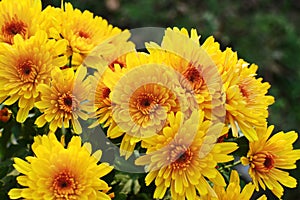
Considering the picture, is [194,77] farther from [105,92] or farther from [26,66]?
[26,66]

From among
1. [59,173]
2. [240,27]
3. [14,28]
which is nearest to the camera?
[59,173]

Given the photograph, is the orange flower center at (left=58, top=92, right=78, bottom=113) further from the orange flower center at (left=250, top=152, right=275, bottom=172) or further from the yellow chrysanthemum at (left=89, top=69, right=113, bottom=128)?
the orange flower center at (left=250, top=152, right=275, bottom=172)

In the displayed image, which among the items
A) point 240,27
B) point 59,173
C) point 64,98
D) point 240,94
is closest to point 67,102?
point 64,98

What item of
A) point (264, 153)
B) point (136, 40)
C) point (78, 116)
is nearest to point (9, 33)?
point (78, 116)

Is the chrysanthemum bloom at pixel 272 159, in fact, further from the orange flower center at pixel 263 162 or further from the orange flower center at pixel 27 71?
the orange flower center at pixel 27 71

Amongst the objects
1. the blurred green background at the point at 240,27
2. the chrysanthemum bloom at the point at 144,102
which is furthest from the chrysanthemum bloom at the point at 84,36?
the blurred green background at the point at 240,27

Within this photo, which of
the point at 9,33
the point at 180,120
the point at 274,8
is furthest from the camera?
the point at 274,8

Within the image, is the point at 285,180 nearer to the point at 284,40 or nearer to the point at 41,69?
the point at 41,69

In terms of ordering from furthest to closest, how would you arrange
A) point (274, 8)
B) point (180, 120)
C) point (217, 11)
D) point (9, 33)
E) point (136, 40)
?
point (274, 8)
point (217, 11)
point (136, 40)
point (9, 33)
point (180, 120)
